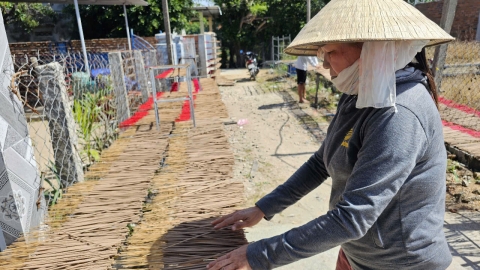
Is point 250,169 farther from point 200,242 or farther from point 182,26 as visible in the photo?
point 182,26

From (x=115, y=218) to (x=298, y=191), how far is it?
2.78ft

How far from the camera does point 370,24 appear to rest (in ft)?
3.23

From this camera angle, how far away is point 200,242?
4.68ft

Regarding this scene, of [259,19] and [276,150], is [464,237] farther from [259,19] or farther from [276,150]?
[259,19]

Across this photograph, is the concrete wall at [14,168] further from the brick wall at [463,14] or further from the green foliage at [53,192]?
the brick wall at [463,14]

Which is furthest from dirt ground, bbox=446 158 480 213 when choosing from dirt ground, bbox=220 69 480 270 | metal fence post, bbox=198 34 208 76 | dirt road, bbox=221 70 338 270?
metal fence post, bbox=198 34 208 76

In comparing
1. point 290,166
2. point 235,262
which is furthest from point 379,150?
point 290,166

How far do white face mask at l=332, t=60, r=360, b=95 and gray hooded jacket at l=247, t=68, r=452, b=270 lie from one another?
59 millimetres

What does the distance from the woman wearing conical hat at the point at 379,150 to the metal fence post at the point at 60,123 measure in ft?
5.72

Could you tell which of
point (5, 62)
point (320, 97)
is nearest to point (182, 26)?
point (320, 97)

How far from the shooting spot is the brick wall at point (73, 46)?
10413 millimetres

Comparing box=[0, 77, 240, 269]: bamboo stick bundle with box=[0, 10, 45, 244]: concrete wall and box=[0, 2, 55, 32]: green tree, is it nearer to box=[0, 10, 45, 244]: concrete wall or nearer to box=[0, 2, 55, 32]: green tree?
box=[0, 10, 45, 244]: concrete wall

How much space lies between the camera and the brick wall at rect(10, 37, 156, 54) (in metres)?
10.4

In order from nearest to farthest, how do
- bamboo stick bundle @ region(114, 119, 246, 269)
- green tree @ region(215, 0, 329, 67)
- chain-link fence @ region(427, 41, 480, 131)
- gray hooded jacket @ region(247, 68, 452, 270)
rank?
1. gray hooded jacket @ region(247, 68, 452, 270)
2. bamboo stick bundle @ region(114, 119, 246, 269)
3. chain-link fence @ region(427, 41, 480, 131)
4. green tree @ region(215, 0, 329, 67)
